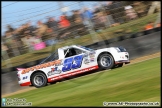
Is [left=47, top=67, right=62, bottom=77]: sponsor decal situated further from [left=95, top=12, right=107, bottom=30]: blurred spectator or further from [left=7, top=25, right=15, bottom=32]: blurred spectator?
[left=95, top=12, right=107, bottom=30]: blurred spectator

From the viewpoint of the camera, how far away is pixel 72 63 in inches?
311

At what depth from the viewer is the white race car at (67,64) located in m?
7.72

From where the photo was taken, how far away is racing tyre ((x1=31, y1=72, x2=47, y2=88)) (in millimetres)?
8057

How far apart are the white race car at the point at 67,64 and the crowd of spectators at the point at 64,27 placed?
1038mm

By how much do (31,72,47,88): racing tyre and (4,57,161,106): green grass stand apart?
0.37 metres

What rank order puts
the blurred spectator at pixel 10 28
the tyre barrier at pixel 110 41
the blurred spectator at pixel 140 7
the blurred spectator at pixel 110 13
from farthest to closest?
the blurred spectator at pixel 140 7, the blurred spectator at pixel 110 13, the blurred spectator at pixel 10 28, the tyre barrier at pixel 110 41

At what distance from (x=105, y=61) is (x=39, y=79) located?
164cm

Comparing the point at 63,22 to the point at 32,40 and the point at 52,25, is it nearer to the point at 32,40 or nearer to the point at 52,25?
the point at 52,25

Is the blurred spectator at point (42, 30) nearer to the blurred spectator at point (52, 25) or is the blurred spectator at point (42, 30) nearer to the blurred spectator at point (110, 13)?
the blurred spectator at point (52, 25)

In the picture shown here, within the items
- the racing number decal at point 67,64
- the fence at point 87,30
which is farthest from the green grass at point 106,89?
the fence at point 87,30

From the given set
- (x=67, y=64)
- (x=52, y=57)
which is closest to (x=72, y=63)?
(x=67, y=64)

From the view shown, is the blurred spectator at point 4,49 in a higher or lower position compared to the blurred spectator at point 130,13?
lower

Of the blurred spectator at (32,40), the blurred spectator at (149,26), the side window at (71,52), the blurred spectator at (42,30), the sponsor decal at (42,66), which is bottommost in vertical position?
the sponsor decal at (42,66)

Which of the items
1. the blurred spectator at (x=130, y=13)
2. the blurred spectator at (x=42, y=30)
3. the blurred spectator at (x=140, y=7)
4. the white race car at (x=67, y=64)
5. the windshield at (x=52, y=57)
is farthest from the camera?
the blurred spectator at (x=140, y=7)
